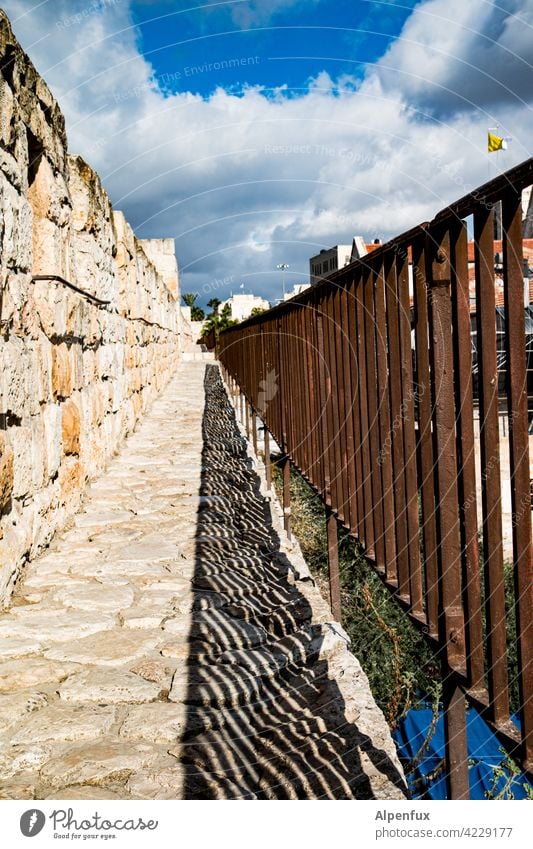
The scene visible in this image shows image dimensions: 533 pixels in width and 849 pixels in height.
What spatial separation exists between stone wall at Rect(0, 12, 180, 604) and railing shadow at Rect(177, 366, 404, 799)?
0.93 m

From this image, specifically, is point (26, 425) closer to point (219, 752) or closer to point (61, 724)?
point (61, 724)

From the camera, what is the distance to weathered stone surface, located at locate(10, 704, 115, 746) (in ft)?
6.89

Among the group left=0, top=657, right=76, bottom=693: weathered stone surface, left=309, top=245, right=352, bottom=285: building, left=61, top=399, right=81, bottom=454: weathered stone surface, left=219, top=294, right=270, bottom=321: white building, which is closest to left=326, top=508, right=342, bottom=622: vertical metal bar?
left=0, top=657, right=76, bottom=693: weathered stone surface

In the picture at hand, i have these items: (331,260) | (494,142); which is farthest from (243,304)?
(494,142)

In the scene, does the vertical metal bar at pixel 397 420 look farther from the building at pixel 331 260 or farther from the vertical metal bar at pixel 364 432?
the building at pixel 331 260

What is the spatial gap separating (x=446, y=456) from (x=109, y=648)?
1.71 m

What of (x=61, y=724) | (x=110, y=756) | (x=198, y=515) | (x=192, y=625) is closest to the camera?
(x=110, y=756)

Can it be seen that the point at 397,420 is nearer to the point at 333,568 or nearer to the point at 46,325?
the point at 333,568

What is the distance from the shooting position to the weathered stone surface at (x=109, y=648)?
2652mm

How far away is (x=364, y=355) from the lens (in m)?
2.38

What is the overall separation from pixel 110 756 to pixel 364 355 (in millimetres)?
1435

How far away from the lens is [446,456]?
1.61 m

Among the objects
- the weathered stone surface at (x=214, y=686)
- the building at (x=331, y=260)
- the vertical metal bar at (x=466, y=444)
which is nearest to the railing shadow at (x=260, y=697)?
the weathered stone surface at (x=214, y=686)
